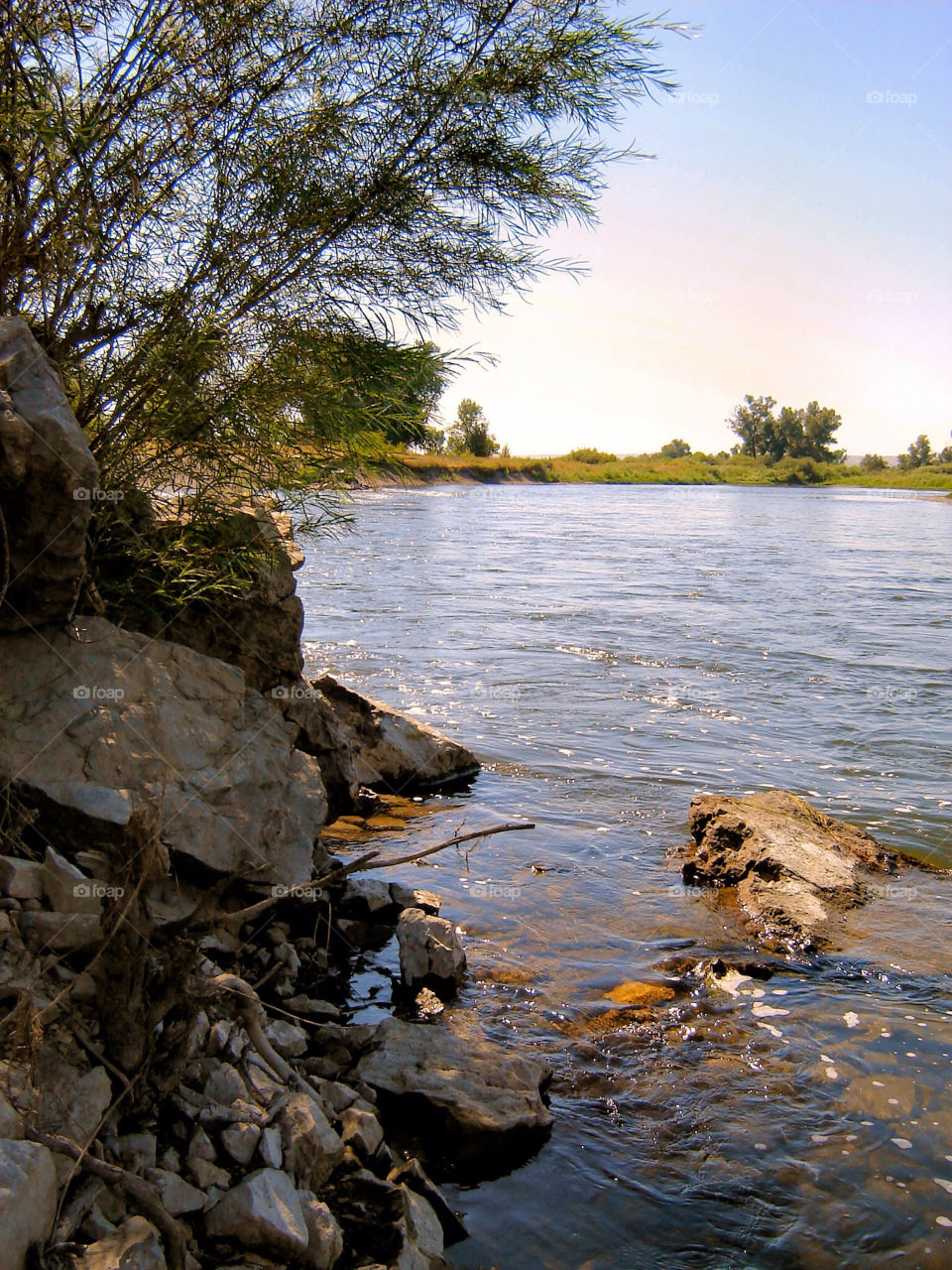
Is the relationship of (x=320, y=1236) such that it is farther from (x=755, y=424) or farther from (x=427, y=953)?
(x=755, y=424)

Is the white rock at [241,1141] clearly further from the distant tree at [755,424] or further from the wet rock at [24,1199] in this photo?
the distant tree at [755,424]

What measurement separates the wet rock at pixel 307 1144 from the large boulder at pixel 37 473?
231 centimetres

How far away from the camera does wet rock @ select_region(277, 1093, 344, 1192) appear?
3.25m

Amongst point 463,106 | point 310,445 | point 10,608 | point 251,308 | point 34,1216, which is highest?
point 463,106

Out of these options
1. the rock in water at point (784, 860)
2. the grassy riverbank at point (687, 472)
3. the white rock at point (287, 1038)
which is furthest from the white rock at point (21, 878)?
the grassy riverbank at point (687, 472)

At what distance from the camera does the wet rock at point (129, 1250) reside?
259 centimetres

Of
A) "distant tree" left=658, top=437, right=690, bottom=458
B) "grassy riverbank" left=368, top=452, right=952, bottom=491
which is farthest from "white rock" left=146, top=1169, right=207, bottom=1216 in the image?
"distant tree" left=658, top=437, right=690, bottom=458

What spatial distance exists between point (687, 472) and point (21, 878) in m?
99.7

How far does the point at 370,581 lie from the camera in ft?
63.9

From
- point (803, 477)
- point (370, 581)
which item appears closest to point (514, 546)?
point (370, 581)

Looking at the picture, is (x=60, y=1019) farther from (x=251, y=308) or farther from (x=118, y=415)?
(x=251, y=308)

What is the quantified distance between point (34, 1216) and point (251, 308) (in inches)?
179

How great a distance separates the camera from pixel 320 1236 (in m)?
3.02

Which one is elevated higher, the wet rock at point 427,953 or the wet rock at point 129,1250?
the wet rock at point 129,1250
